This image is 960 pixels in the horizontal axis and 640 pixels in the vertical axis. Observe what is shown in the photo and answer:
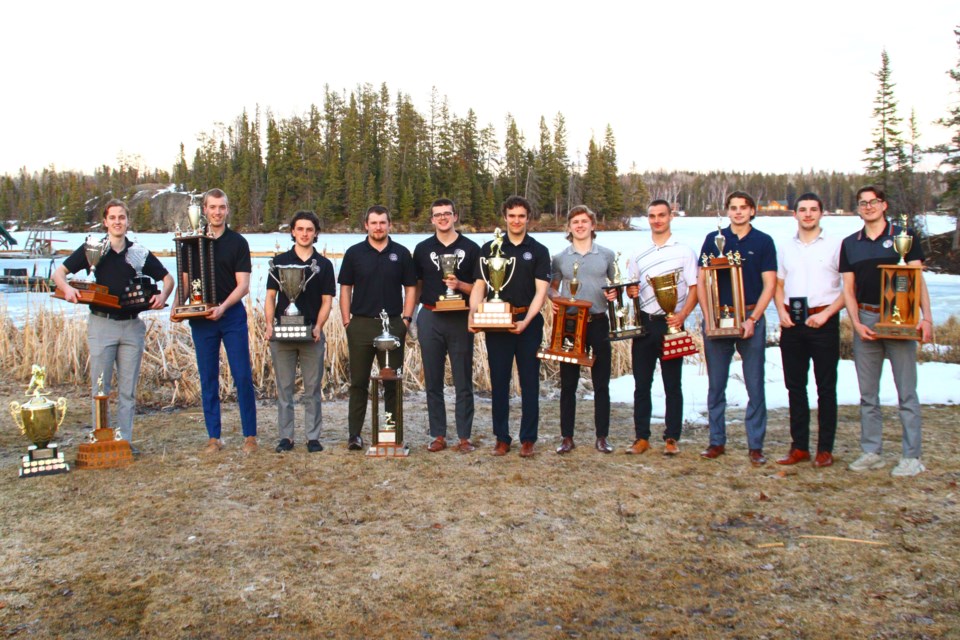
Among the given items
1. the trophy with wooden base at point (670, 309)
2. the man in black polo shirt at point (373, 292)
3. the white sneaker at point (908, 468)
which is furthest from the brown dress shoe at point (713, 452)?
the man in black polo shirt at point (373, 292)

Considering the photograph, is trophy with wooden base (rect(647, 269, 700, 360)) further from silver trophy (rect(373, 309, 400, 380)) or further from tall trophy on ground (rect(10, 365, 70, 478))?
tall trophy on ground (rect(10, 365, 70, 478))

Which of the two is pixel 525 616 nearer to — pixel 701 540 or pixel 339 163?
pixel 701 540

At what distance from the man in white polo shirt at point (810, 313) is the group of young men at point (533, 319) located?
0.01 m

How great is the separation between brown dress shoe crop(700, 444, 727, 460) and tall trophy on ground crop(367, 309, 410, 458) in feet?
7.76

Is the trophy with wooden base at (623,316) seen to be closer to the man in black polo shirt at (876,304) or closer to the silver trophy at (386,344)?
the man in black polo shirt at (876,304)

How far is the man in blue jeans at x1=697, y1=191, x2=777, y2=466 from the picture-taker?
5785mm

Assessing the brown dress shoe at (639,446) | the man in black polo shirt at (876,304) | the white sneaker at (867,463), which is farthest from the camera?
the brown dress shoe at (639,446)

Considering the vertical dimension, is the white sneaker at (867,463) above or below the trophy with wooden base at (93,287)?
below

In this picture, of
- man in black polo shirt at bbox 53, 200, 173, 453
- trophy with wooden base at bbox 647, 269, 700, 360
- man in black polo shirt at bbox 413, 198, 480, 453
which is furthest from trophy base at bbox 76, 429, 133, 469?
trophy with wooden base at bbox 647, 269, 700, 360

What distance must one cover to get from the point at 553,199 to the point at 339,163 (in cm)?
1043

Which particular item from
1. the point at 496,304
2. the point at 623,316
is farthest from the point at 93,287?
the point at 623,316

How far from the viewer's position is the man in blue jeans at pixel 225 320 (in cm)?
620

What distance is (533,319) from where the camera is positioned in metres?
6.29

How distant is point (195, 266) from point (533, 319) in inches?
106
